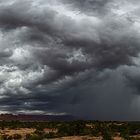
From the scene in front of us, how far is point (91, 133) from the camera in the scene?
91188 mm

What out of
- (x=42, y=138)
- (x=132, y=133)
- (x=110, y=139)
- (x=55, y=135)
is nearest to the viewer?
(x=110, y=139)

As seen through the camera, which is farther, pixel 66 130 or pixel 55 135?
pixel 66 130

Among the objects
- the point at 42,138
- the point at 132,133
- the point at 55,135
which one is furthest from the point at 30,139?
the point at 132,133

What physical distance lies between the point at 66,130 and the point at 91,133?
9059 millimetres

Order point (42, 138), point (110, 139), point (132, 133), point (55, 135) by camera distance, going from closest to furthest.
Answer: point (110, 139)
point (42, 138)
point (55, 135)
point (132, 133)

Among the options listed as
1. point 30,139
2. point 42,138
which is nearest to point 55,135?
point 42,138

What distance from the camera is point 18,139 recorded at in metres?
85.4

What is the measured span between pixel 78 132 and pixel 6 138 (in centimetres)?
1831

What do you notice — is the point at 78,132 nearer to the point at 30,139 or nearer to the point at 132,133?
the point at 132,133

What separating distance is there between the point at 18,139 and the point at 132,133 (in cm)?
2705

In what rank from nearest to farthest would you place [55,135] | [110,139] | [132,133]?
1. [110,139]
2. [55,135]
3. [132,133]

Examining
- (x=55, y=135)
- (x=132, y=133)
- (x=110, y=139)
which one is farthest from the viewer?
(x=132, y=133)

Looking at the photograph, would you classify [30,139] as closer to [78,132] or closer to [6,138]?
[6,138]

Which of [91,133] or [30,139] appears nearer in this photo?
[30,139]
